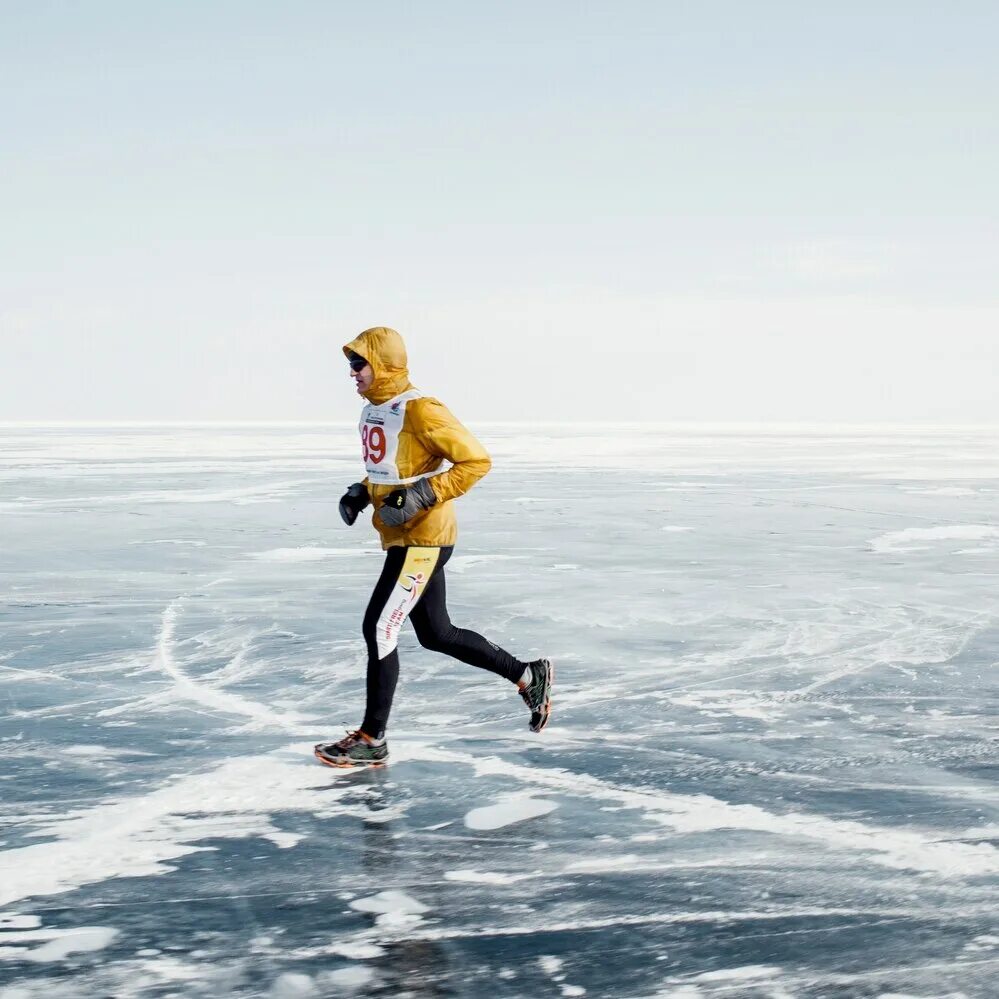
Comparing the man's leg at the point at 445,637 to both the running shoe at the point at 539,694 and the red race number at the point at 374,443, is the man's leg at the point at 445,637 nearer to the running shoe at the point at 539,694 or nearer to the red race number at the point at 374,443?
the running shoe at the point at 539,694

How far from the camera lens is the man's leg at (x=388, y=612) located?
474 cm

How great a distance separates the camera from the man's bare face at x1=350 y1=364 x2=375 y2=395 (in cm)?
464

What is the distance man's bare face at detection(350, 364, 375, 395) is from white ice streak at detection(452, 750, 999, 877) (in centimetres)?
137

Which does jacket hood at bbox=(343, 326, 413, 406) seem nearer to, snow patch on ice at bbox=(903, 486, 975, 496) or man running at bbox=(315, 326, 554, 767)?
man running at bbox=(315, 326, 554, 767)

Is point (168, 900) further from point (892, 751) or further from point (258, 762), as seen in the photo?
point (892, 751)

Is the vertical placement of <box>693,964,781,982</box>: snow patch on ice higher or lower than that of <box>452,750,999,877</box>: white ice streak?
higher

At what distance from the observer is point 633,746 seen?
196 inches

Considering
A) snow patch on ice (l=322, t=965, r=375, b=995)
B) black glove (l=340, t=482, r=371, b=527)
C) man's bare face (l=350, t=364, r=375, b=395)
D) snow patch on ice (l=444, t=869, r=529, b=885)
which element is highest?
man's bare face (l=350, t=364, r=375, b=395)

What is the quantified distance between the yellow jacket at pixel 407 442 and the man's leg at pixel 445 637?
0.17 m

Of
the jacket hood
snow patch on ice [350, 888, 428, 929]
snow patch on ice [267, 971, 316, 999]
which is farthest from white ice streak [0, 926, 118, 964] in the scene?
the jacket hood

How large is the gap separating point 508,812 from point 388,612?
93cm

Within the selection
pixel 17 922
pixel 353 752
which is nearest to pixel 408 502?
pixel 353 752

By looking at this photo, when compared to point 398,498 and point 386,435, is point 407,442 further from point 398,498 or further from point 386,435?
point 398,498

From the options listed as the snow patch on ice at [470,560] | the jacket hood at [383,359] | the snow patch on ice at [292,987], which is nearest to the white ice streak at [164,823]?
the snow patch on ice at [292,987]
